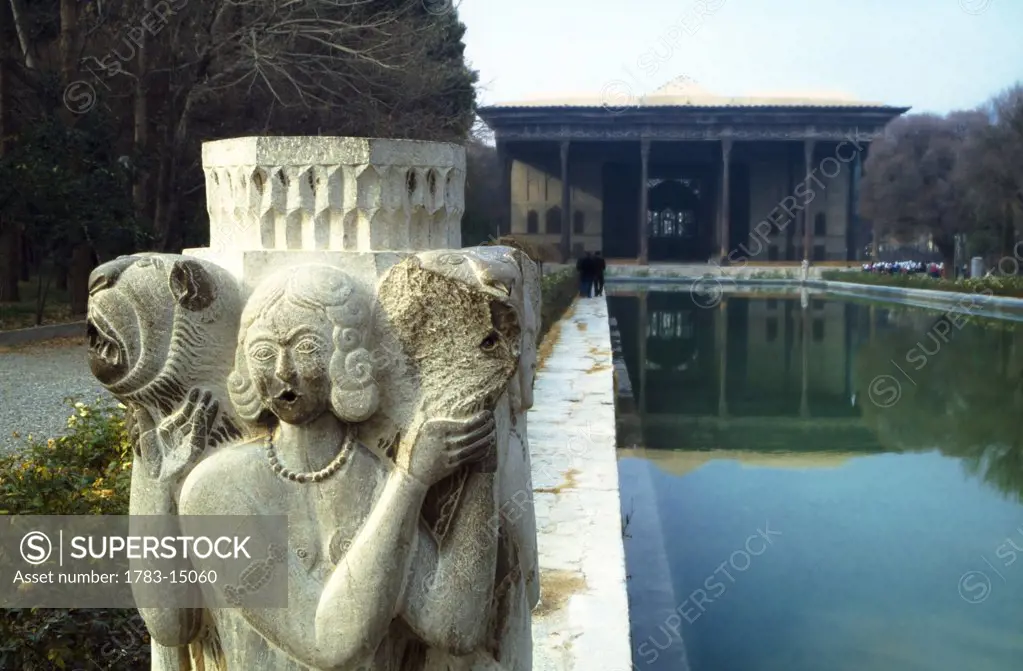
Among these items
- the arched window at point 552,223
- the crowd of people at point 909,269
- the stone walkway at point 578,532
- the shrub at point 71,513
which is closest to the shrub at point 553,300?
the stone walkway at point 578,532

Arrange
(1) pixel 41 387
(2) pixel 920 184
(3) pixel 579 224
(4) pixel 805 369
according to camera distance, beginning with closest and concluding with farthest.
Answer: (1) pixel 41 387 → (4) pixel 805 369 → (3) pixel 579 224 → (2) pixel 920 184

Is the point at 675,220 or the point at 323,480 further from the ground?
the point at 675,220

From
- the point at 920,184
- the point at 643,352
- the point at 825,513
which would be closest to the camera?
the point at 825,513

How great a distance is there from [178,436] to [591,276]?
21.1m

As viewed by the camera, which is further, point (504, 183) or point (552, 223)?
point (552, 223)

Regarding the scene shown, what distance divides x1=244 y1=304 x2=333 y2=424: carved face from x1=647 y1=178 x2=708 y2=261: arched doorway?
133 ft

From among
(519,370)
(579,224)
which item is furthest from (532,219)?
(519,370)

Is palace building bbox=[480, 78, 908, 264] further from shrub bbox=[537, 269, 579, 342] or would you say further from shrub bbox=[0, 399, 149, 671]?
shrub bbox=[0, 399, 149, 671]

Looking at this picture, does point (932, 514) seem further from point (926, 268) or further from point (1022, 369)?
point (926, 268)

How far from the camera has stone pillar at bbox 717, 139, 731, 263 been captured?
36.2 m

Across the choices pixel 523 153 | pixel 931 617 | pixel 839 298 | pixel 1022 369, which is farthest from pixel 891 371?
pixel 523 153

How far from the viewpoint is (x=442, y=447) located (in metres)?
1.64

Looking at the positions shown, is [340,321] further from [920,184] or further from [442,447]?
[920,184]

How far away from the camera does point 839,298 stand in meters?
28.0
